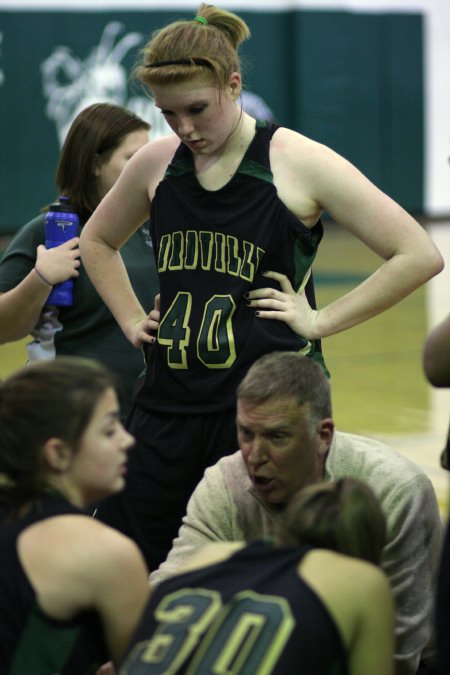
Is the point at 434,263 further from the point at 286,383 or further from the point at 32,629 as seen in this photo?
the point at 32,629

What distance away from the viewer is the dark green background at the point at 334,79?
1477 cm

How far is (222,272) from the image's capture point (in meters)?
3.10

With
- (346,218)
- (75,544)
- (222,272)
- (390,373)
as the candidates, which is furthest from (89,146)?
(390,373)

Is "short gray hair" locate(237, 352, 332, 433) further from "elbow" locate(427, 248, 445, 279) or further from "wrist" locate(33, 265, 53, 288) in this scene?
"wrist" locate(33, 265, 53, 288)

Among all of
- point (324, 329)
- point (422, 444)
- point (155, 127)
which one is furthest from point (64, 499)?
point (155, 127)

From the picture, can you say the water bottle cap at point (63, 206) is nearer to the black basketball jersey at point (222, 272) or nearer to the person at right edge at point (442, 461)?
the black basketball jersey at point (222, 272)

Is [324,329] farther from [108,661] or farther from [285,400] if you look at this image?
[108,661]

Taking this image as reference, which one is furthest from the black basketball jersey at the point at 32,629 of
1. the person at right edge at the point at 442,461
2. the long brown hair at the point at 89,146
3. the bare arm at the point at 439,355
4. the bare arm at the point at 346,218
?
the long brown hair at the point at 89,146

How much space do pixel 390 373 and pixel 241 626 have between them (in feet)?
20.3

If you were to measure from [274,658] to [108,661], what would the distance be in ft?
2.06

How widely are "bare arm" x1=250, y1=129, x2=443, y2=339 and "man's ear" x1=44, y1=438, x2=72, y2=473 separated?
0.91 meters

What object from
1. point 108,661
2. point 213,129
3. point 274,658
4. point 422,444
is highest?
point 213,129

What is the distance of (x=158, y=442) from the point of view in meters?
3.19

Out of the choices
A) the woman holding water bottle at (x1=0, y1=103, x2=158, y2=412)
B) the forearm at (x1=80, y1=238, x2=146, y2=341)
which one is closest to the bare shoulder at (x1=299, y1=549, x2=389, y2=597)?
the forearm at (x1=80, y1=238, x2=146, y2=341)
